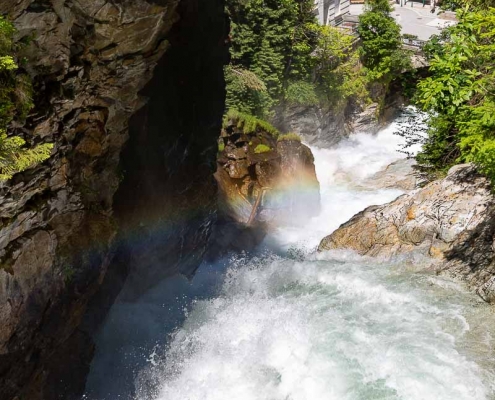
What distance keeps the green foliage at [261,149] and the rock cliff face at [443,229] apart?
5.69 metres

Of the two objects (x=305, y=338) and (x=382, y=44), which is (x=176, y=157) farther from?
(x=382, y=44)

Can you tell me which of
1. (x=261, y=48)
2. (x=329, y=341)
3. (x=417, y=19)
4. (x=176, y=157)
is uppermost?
(x=176, y=157)

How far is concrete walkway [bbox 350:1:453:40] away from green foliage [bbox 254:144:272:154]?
26454mm

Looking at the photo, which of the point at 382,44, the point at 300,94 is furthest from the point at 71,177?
the point at 382,44

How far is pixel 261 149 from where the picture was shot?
22.5 m

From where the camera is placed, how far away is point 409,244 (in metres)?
16.2

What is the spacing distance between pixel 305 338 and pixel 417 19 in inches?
1805

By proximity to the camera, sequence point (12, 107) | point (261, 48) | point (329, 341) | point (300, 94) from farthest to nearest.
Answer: point (300, 94), point (261, 48), point (329, 341), point (12, 107)

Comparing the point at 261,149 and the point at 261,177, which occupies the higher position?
the point at 261,149

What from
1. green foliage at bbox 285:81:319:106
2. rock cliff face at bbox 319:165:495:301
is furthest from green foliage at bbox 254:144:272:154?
green foliage at bbox 285:81:319:106

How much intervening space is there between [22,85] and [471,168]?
14240 mm

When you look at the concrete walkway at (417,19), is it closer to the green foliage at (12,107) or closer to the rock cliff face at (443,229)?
the rock cliff face at (443,229)

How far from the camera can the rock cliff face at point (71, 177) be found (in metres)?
8.00

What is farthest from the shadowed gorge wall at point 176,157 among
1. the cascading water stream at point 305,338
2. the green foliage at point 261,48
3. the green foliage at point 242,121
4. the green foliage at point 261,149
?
the green foliage at point 261,48
